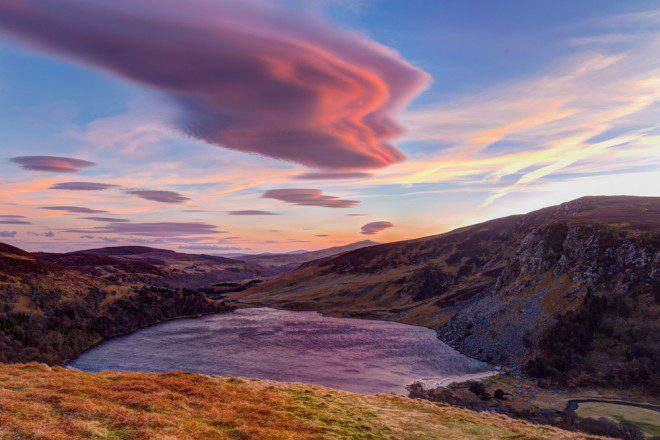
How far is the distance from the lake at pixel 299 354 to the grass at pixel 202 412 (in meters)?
25.4

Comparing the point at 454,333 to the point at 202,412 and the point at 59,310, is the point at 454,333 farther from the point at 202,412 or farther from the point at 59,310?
the point at 59,310

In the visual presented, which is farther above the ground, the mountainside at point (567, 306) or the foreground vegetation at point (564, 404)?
the mountainside at point (567, 306)

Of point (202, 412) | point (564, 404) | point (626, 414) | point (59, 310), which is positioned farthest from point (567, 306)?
point (59, 310)

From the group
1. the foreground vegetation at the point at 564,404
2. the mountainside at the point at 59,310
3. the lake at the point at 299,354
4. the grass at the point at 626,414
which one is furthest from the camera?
the mountainside at the point at 59,310

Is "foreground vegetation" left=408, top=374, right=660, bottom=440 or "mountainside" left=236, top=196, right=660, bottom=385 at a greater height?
"mountainside" left=236, top=196, right=660, bottom=385

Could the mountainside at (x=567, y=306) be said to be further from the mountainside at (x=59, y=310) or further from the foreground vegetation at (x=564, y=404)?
the mountainside at (x=59, y=310)

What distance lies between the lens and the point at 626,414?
138ft

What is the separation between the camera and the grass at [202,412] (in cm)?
1720

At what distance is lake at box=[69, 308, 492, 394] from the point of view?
6394cm

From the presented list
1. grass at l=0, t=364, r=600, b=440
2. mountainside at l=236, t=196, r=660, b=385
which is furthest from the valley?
grass at l=0, t=364, r=600, b=440

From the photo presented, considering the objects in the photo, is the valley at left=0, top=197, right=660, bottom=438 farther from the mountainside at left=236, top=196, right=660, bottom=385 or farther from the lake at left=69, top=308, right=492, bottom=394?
the lake at left=69, top=308, right=492, bottom=394

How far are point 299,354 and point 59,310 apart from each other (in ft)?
176

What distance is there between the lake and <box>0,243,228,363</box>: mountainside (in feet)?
15.2

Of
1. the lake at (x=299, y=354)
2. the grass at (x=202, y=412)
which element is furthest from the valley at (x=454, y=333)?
the grass at (x=202, y=412)
